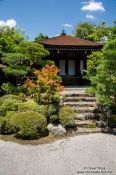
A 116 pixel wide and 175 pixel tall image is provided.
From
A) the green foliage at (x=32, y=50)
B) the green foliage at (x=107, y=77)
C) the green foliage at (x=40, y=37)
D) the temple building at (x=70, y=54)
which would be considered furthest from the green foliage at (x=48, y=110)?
the green foliage at (x=40, y=37)

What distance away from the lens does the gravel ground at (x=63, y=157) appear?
10.5 metres

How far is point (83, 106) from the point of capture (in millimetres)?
18922

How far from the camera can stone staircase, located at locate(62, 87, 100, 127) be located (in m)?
17.3

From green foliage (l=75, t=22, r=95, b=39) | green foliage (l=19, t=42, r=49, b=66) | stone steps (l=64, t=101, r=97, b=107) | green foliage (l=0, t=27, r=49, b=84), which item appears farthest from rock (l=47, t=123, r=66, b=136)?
green foliage (l=75, t=22, r=95, b=39)

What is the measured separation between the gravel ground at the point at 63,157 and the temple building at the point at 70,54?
1357cm

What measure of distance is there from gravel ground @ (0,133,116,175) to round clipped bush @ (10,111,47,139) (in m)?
1.02

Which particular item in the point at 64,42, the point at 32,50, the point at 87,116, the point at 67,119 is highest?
the point at 64,42

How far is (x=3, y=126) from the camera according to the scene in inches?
602

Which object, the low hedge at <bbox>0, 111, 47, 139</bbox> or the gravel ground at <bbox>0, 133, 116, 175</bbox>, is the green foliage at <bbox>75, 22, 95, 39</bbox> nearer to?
the low hedge at <bbox>0, 111, 47, 139</bbox>

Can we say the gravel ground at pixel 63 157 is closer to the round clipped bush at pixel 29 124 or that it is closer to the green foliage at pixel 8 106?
the round clipped bush at pixel 29 124

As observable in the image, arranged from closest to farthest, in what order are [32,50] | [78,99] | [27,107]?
[27,107] < [78,99] < [32,50]

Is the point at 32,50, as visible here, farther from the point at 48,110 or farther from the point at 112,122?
the point at 112,122

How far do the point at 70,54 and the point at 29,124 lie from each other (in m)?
14.9

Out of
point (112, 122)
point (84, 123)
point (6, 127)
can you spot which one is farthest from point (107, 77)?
point (6, 127)
